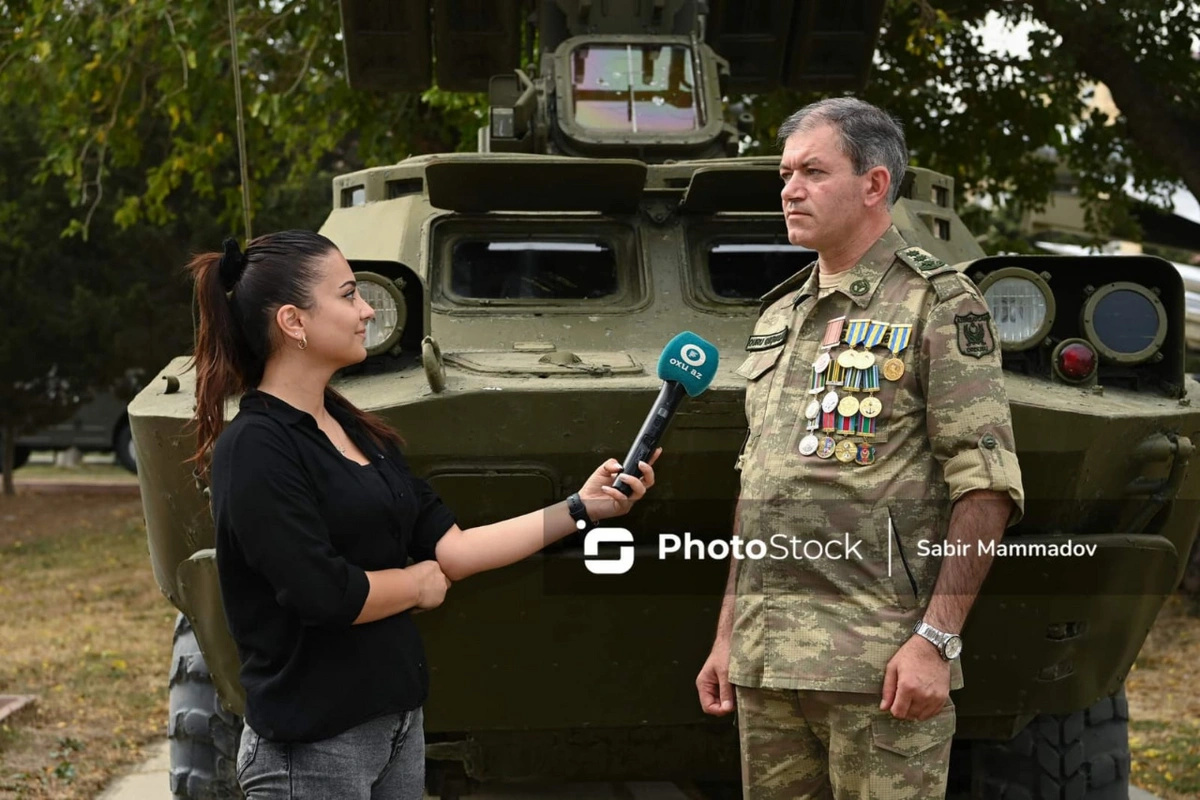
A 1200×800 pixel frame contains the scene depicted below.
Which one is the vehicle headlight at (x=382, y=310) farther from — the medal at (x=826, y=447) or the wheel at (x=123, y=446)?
the wheel at (x=123, y=446)

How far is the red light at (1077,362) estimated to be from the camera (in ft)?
13.3

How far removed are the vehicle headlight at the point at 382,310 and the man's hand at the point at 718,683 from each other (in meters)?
1.27

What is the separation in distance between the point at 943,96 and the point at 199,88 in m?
5.30

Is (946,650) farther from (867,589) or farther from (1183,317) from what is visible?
(1183,317)

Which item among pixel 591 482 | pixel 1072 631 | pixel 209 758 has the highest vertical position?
pixel 591 482

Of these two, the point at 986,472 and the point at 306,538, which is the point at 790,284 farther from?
the point at 306,538

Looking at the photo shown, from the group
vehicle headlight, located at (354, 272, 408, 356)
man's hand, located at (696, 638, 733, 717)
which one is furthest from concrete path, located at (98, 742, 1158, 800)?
man's hand, located at (696, 638, 733, 717)

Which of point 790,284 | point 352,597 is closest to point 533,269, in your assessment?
point 790,284

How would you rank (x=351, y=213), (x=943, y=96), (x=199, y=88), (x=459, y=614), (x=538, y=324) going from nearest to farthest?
(x=459, y=614) < (x=538, y=324) < (x=351, y=213) < (x=943, y=96) < (x=199, y=88)

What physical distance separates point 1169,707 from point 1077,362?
4.43 metres

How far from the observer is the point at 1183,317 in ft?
13.4

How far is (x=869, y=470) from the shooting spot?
2916mm

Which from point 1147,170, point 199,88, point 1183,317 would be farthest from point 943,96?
point 1183,317

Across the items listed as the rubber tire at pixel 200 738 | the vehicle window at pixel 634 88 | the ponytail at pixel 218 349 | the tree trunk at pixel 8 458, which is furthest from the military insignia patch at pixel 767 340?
the tree trunk at pixel 8 458
